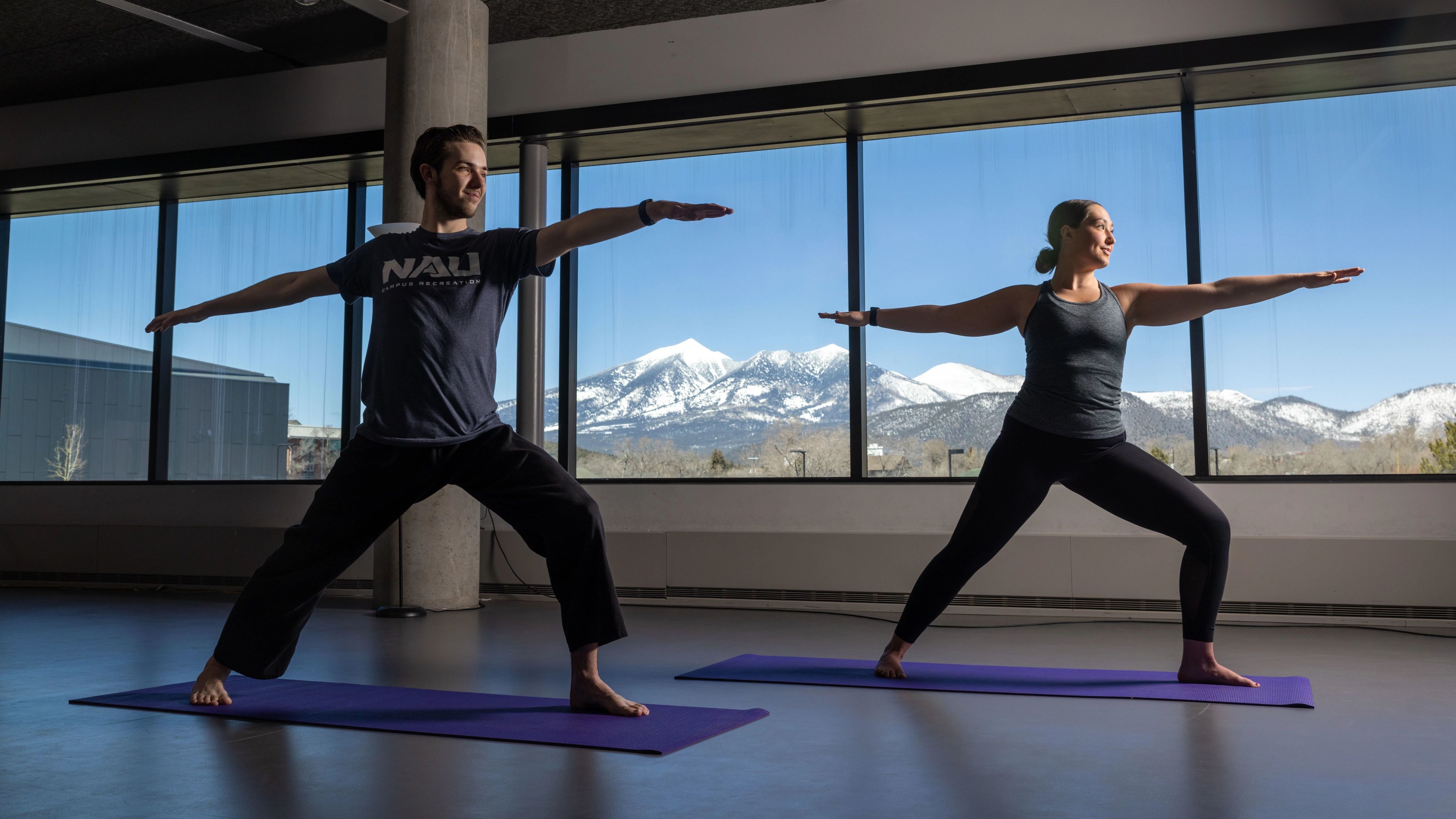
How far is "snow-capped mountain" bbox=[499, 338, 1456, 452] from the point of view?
4.88 m

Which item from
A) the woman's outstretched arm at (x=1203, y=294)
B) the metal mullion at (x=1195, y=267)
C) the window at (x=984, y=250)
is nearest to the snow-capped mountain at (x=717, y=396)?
the window at (x=984, y=250)

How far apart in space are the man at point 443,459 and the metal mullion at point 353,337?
4.12m

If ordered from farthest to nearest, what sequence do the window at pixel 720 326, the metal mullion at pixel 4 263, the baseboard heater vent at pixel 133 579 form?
the metal mullion at pixel 4 263 < the baseboard heater vent at pixel 133 579 < the window at pixel 720 326

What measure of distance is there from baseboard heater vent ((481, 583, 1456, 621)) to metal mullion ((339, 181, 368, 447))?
1.49m

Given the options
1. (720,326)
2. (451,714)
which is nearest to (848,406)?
(720,326)

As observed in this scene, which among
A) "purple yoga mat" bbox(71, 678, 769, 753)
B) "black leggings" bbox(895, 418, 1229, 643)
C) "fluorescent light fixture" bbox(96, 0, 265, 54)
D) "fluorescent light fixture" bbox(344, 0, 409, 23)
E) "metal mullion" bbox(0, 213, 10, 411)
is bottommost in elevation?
"purple yoga mat" bbox(71, 678, 769, 753)

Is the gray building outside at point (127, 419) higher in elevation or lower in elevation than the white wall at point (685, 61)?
lower

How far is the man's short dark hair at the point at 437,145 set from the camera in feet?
8.34

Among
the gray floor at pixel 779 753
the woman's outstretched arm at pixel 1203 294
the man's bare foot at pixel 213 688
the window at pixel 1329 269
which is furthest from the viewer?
the window at pixel 1329 269

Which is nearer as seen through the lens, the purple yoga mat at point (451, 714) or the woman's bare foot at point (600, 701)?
the purple yoga mat at point (451, 714)

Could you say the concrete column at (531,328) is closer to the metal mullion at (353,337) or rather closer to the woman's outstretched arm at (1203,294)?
the metal mullion at (353,337)

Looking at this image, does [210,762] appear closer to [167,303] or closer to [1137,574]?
[1137,574]

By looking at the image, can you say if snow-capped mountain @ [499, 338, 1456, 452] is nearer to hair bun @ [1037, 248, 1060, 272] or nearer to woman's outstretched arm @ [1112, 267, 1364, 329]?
woman's outstretched arm @ [1112, 267, 1364, 329]

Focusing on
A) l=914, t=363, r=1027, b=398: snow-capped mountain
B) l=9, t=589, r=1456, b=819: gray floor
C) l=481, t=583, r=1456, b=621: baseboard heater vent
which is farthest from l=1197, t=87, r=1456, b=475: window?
l=9, t=589, r=1456, b=819: gray floor
